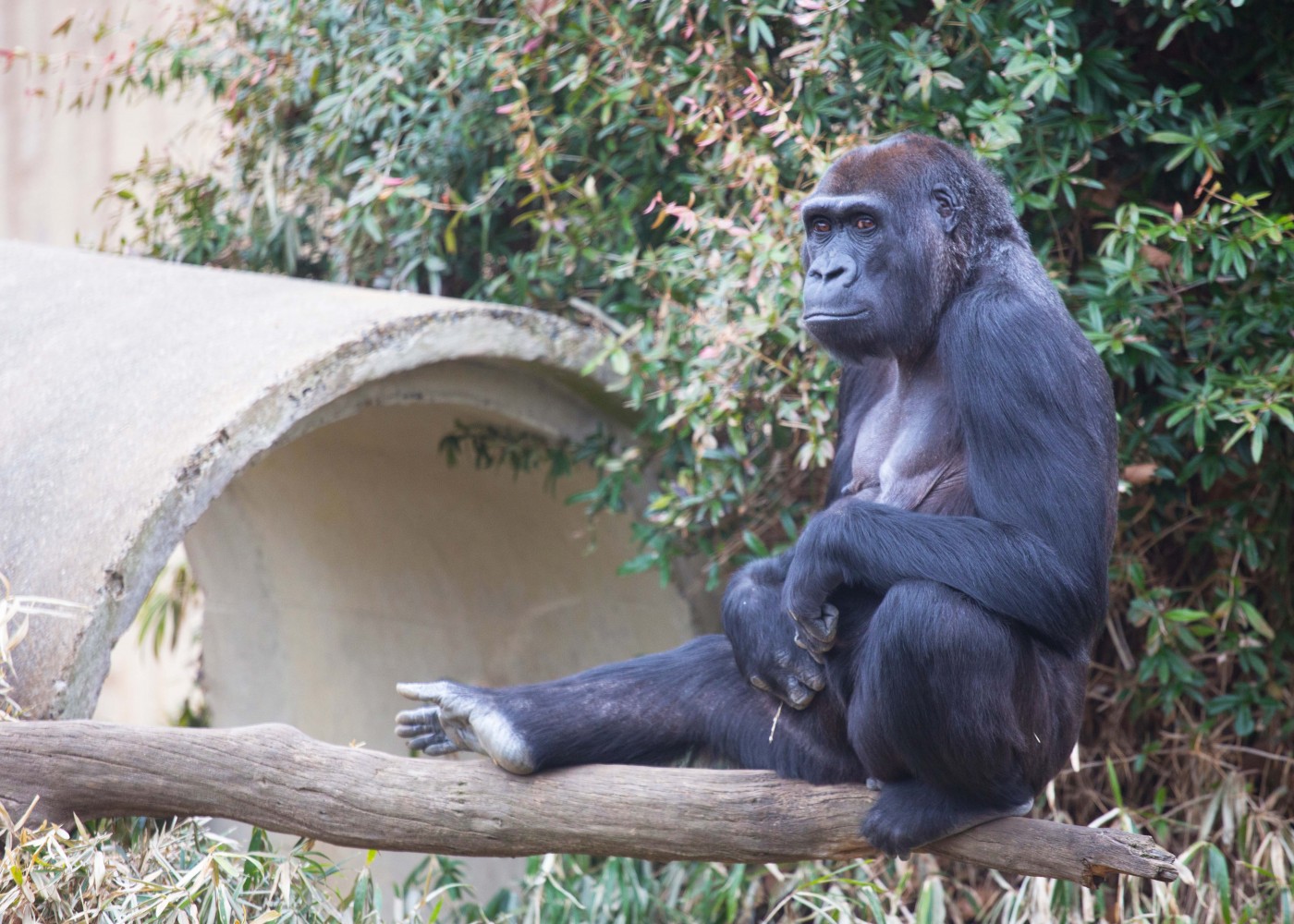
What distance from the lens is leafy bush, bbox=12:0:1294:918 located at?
13.0ft

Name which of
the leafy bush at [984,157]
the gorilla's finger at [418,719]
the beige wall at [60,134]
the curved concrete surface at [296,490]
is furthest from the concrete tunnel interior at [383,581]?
the beige wall at [60,134]

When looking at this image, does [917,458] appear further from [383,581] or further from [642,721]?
[383,581]

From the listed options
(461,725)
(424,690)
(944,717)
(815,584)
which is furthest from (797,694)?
(424,690)

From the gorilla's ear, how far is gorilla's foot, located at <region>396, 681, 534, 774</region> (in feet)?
5.08

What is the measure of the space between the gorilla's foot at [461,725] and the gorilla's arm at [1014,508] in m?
0.79

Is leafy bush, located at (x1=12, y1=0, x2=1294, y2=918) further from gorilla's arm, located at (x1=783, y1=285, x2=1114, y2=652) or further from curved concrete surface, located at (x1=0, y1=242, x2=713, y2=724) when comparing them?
gorilla's arm, located at (x1=783, y1=285, x2=1114, y2=652)

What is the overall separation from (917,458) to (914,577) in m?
0.45

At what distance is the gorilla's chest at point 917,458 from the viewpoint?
3.02 meters

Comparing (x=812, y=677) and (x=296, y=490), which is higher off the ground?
(x=296, y=490)

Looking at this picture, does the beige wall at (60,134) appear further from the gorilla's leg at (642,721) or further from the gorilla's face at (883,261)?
the gorilla's face at (883,261)

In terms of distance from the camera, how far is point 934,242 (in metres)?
3.05

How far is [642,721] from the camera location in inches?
130

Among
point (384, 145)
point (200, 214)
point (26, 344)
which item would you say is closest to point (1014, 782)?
point (26, 344)

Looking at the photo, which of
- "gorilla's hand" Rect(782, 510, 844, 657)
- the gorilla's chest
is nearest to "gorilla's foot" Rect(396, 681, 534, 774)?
"gorilla's hand" Rect(782, 510, 844, 657)
